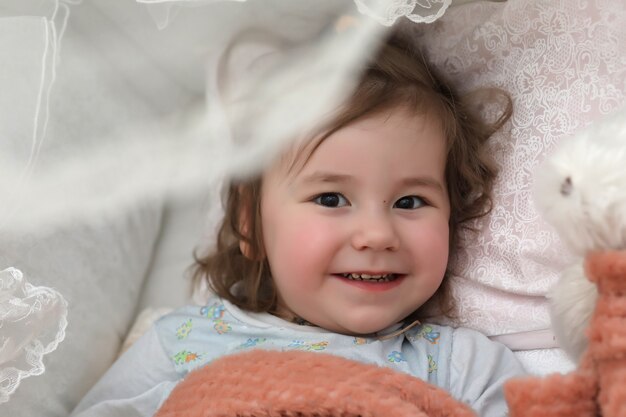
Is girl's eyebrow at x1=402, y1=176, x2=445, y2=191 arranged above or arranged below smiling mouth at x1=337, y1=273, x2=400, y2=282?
above

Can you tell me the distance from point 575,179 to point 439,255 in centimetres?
45

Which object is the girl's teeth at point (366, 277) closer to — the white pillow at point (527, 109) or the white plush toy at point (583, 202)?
the white pillow at point (527, 109)

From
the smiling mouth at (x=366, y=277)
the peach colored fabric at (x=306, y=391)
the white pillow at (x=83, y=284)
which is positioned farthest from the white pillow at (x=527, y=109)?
the white pillow at (x=83, y=284)

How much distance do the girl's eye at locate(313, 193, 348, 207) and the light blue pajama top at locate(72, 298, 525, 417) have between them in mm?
178

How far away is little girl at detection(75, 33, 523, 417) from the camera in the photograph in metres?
0.99

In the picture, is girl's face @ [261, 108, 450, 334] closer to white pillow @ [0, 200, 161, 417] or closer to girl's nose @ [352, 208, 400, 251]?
girl's nose @ [352, 208, 400, 251]

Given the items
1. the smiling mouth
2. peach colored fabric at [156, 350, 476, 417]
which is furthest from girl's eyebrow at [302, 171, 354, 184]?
peach colored fabric at [156, 350, 476, 417]

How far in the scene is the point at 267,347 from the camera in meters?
1.04

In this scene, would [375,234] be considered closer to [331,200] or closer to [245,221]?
[331,200]

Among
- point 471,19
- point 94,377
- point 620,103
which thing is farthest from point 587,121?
point 94,377

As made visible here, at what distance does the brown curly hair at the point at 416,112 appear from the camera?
104 centimetres

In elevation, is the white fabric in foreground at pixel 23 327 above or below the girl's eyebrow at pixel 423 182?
below

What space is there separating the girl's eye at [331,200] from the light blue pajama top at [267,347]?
0.18 meters

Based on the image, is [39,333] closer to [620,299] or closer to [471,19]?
[620,299]
